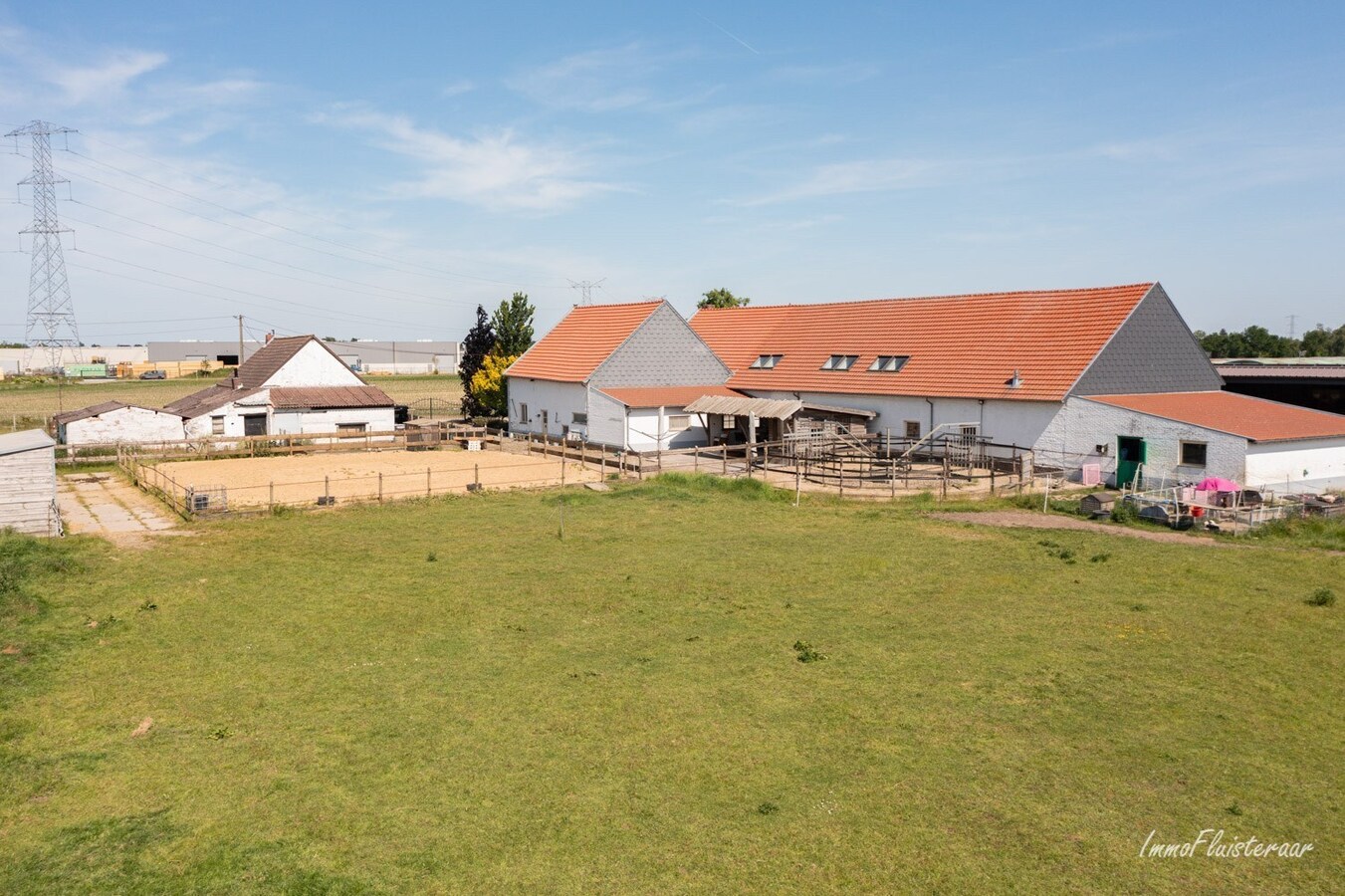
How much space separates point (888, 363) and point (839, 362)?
9.22ft

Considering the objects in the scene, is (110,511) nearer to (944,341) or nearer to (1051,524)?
(1051,524)

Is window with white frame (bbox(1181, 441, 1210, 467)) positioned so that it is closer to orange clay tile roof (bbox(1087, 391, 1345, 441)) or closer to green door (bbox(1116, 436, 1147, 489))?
orange clay tile roof (bbox(1087, 391, 1345, 441))

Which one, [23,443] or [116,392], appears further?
[116,392]

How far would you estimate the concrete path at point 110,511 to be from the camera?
85.1 feet

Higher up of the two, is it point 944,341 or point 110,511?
point 944,341

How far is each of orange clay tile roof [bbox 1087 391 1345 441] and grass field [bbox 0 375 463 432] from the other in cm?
5096

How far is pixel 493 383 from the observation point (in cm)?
5409

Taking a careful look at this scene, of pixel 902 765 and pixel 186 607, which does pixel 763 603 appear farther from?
pixel 186 607

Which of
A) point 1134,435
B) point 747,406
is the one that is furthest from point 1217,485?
point 747,406

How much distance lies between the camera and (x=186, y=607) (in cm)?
1820

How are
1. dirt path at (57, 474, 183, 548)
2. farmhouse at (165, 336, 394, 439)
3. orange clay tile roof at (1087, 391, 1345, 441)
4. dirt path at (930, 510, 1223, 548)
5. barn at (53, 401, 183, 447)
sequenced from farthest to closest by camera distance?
farmhouse at (165, 336, 394, 439) → barn at (53, 401, 183, 447) → orange clay tile roof at (1087, 391, 1345, 441) → dirt path at (57, 474, 183, 548) → dirt path at (930, 510, 1223, 548)

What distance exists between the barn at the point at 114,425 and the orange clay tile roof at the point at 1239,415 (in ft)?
128

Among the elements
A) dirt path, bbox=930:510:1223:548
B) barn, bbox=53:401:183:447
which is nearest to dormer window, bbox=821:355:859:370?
dirt path, bbox=930:510:1223:548

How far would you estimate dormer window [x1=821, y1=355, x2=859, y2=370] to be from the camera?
44156 millimetres
